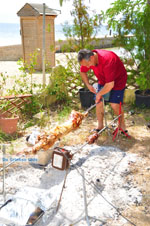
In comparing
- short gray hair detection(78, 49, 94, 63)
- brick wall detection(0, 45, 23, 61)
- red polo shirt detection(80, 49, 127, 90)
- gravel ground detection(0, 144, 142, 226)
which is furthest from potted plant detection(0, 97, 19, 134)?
brick wall detection(0, 45, 23, 61)

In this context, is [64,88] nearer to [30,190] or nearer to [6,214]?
[30,190]

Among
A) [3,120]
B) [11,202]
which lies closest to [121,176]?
[11,202]

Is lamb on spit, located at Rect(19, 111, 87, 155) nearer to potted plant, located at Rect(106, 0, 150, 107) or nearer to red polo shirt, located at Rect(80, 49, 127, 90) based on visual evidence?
red polo shirt, located at Rect(80, 49, 127, 90)

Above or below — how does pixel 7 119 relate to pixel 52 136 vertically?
below

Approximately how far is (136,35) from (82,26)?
1215mm

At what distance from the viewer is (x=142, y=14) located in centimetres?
526

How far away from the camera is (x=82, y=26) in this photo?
5598 mm

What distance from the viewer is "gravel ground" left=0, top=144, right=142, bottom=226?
2.45 m

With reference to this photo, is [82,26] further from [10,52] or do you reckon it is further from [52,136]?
[10,52]

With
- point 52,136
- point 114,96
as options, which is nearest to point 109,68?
point 114,96

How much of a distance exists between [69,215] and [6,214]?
0.61 m

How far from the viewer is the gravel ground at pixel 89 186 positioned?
2.45 meters

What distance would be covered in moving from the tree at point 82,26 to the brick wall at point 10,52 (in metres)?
6.08

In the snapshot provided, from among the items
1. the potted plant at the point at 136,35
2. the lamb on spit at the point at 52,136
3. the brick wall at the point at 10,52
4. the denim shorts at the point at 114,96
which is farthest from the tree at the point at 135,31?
the brick wall at the point at 10,52
